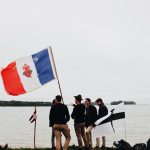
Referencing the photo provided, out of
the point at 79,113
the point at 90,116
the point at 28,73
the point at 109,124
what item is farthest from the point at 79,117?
the point at 28,73

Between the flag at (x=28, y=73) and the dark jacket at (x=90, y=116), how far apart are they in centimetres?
190

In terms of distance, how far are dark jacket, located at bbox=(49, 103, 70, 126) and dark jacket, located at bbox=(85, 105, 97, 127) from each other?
1975 mm

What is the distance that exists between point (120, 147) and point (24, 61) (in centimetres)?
489

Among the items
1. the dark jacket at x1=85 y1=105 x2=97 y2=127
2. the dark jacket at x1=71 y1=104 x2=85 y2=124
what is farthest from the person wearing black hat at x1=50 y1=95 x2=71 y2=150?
the dark jacket at x1=85 y1=105 x2=97 y2=127

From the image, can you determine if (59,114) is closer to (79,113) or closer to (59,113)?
(59,113)

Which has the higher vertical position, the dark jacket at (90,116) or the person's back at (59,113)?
the person's back at (59,113)

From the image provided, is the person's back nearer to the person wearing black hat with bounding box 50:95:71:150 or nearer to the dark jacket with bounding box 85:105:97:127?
the person wearing black hat with bounding box 50:95:71:150

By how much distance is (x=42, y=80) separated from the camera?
779 inches

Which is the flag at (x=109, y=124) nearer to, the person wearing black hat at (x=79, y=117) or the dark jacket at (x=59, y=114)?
the person wearing black hat at (x=79, y=117)

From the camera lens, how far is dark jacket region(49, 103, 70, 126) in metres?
18.0

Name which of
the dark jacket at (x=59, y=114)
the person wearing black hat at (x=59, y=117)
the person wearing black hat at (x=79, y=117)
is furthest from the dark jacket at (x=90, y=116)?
the dark jacket at (x=59, y=114)

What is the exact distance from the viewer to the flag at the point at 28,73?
19.5 meters

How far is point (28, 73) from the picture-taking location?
19875mm

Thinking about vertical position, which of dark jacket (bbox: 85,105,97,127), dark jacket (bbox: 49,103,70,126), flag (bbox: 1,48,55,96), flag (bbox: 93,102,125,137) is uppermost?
flag (bbox: 1,48,55,96)
